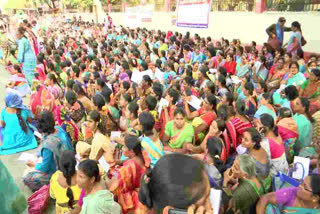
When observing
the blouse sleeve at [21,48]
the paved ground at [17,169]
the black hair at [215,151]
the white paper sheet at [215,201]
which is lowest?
the paved ground at [17,169]

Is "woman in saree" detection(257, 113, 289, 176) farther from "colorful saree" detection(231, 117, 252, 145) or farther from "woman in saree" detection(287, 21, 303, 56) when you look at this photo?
"woman in saree" detection(287, 21, 303, 56)

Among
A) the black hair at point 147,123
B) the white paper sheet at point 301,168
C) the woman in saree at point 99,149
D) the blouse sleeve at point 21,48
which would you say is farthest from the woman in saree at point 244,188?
the blouse sleeve at point 21,48

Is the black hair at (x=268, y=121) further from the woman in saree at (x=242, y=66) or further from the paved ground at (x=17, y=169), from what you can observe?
the woman in saree at (x=242, y=66)

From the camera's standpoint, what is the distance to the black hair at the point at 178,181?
1175 mm

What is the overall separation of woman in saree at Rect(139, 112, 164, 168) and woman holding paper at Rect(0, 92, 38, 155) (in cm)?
249

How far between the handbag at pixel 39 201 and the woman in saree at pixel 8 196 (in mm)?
1813

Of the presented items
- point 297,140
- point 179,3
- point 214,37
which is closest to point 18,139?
point 297,140

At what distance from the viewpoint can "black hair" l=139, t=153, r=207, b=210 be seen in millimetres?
1175

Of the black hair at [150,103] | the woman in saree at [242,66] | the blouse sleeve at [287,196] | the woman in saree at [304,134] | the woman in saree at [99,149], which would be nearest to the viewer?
the blouse sleeve at [287,196]

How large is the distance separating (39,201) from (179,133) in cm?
182

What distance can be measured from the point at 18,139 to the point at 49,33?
1259cm

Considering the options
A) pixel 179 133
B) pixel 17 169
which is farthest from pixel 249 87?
pixel 17 169

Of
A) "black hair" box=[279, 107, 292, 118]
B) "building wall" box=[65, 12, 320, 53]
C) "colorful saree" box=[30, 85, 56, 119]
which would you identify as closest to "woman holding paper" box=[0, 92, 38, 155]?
"colorful saree" box=[30, 85, 56, 119]

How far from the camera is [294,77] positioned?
5.07 meters
